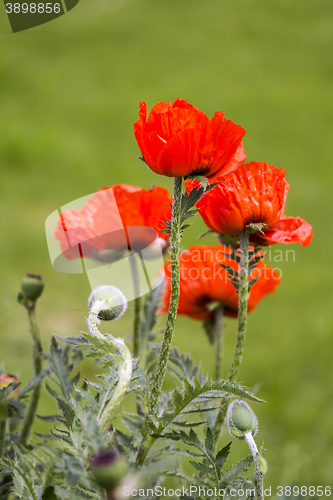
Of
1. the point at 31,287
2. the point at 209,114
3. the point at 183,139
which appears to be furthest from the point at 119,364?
the point at 209,114

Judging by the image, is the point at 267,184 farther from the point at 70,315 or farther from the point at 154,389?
the point at 70,315

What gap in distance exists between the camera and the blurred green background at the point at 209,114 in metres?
1.51

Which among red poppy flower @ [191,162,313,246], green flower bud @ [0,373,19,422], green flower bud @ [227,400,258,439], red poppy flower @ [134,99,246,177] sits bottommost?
green flower bud @ [0,373,19,422]

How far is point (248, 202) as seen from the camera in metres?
0.43

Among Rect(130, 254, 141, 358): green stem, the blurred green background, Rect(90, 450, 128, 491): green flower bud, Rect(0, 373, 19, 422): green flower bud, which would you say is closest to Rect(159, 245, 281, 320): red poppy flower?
Rect(130, 254, 141, 358): green stem

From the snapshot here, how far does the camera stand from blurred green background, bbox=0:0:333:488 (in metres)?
1.51

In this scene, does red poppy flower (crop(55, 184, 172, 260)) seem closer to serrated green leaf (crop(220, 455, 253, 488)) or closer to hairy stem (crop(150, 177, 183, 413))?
hairy stem (crop(150, 177, 183, 413))

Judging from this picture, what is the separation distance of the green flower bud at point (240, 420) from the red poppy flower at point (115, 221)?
0.17 meters

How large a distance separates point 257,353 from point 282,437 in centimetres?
41

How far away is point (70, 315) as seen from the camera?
5.88 feet

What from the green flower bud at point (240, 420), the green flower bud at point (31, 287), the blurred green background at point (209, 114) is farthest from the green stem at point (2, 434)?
the blurred green background at point (209, 114)

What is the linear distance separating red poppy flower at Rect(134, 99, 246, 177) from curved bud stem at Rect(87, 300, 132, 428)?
11cm

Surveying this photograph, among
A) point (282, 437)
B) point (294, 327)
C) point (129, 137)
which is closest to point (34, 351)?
point (282, 437)

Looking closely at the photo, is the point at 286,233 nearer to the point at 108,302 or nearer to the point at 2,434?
the point at 108,302
